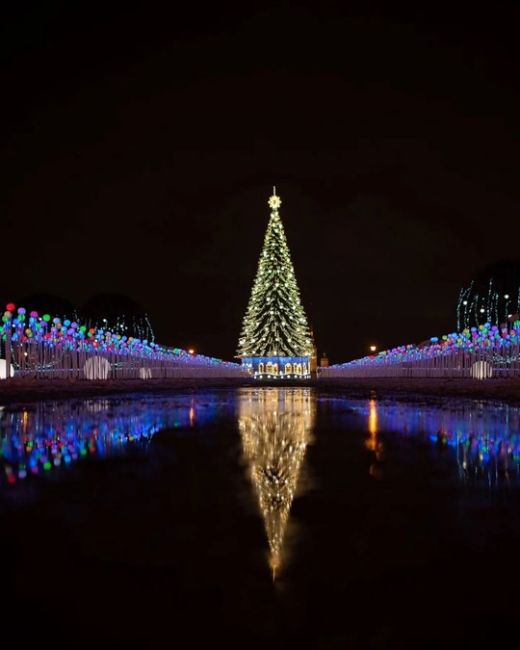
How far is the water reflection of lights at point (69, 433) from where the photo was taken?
319 inches

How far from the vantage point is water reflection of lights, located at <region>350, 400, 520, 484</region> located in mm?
7586

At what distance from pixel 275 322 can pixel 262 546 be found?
65571 mm

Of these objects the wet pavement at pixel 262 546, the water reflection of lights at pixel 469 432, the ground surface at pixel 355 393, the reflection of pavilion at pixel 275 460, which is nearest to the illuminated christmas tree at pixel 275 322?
the ground surface at pixel 355 393

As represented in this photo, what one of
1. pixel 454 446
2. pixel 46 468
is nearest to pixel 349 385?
pixel 454 446

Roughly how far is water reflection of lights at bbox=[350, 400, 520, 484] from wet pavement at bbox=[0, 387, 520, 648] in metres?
0.09

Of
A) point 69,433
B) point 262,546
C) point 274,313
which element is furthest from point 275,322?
point 262,546

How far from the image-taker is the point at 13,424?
13.4m

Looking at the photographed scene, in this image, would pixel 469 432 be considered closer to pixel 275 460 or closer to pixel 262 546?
pixel 275 460

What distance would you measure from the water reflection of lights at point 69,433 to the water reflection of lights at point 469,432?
404 centimetres

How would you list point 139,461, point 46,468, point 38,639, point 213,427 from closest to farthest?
point 38,639 < point 46,468 < point 139,461 < point 213,427

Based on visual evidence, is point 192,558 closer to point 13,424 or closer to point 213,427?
point 213,427

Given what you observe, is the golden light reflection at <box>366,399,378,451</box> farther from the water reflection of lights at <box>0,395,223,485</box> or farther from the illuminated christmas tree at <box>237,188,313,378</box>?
the illuminated christmas tree at <box>237,188,313,378</box>

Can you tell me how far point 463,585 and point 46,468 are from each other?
5.49 metres

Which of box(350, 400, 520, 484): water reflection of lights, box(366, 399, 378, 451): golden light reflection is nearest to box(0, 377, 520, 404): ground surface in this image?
box(350, 400, 520, 484): water reflection of lights
